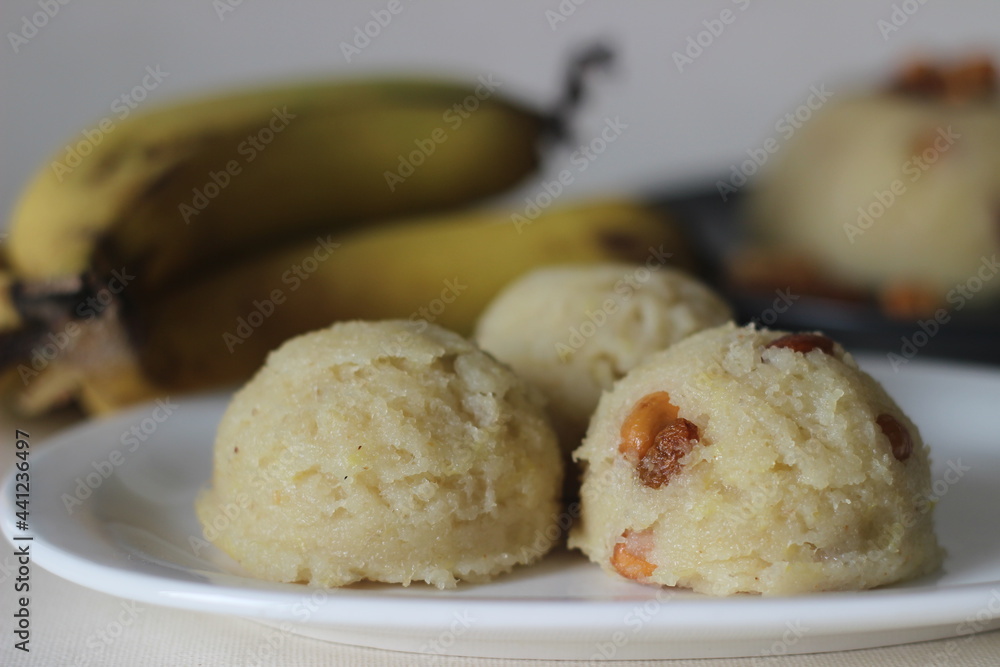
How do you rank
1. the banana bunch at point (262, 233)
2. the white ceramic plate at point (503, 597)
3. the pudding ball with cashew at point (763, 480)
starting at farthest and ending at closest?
1. the banana bunch at point (262, 233)
2. the pudding ball with cashew at point (763, 480)
3. the white ceramic plate at point (503, 597)

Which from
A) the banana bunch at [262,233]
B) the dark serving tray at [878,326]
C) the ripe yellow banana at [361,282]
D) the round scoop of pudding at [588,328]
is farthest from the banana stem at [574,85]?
the round scoop of pudding at [588,328]

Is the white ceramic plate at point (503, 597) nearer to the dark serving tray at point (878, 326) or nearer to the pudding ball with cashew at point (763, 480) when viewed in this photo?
the pudding ball with cashew at point (763, 480)

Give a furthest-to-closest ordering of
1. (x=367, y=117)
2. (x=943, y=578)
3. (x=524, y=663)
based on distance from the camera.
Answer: (x=367, y=117)
(x=943, y=578)
(x=524, y=663)

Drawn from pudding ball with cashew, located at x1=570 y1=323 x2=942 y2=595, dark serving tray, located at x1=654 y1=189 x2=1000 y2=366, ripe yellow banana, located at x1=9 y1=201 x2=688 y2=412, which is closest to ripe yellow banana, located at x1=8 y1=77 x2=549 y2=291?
ripe yellow banana, located at x1=9 y1=201 x2=688 y2=412

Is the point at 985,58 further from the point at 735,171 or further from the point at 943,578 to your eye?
the point at 943,578

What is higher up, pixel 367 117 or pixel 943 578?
pixel 367 117

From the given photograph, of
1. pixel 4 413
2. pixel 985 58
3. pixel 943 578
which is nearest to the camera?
pixel 943 578

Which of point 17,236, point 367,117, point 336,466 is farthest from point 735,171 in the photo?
point 336,466
